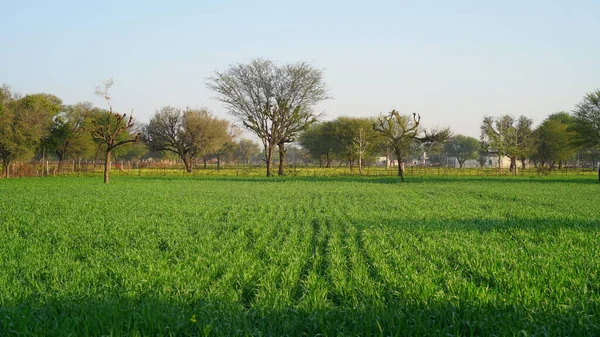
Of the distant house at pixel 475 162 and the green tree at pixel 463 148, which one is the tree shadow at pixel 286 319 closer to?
the distant house at pixel 475 162

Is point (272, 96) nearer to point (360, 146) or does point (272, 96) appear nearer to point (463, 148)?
point (360, 146)

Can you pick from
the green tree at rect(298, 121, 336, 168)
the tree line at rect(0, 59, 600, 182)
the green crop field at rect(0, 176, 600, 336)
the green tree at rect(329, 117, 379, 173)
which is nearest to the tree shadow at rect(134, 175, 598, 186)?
the tree line at rect(0, 59, 600, 182)

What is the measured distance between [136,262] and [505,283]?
21.3 feet

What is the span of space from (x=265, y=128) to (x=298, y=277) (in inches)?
2231

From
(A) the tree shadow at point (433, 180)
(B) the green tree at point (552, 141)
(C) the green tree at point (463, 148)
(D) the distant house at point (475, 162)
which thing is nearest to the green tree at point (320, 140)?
(B) the green tree at point (552, 141)

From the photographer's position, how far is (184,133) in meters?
85.0

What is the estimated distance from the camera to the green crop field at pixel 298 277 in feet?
17.5

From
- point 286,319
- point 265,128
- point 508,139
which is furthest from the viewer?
point 508,139

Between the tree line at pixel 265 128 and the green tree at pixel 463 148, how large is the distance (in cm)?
6106

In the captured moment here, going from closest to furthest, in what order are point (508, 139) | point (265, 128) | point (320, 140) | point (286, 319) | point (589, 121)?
1. point (286, 319)
2. point (589, 121)
3. point (265, 128)
4. point (508, 139)
5. point (320, 140)

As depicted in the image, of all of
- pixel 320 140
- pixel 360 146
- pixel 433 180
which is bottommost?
pixel 433 180

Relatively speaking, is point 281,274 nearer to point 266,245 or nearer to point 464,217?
point 266,245

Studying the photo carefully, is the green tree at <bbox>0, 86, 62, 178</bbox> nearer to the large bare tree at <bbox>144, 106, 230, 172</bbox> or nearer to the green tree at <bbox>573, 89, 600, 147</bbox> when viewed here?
the large bare tree at <bbox>144, 106, 230, 172</bbox>

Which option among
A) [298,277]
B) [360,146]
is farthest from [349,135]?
[298,277]
